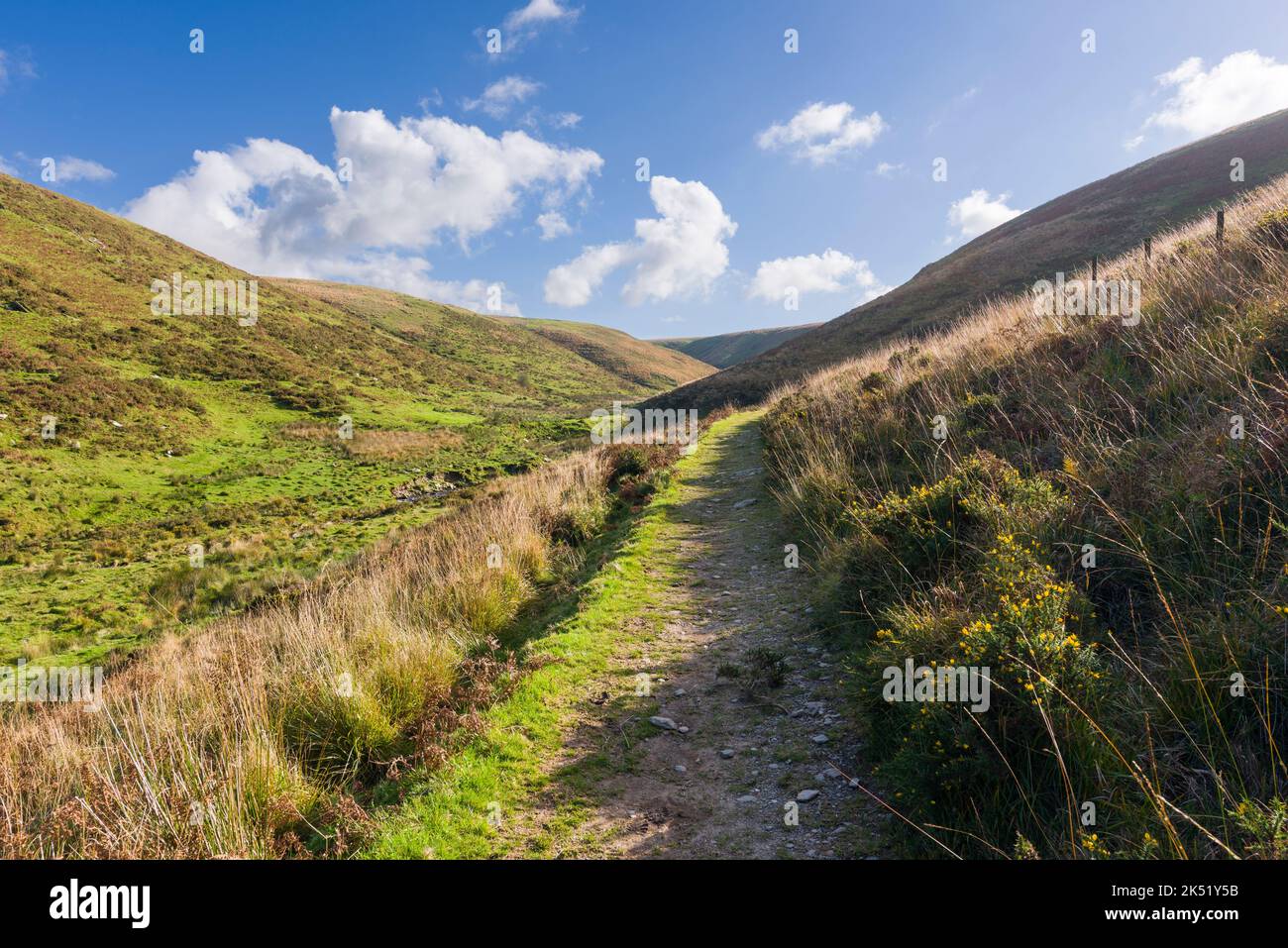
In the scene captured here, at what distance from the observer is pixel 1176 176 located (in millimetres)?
49562

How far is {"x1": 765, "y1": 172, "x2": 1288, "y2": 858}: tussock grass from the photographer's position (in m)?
2.81

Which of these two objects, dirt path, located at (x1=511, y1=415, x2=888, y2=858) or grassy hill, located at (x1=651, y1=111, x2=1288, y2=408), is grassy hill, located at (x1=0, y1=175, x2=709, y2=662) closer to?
dirt path, located at (x1=511, y1=415, x2=888, y2=858)

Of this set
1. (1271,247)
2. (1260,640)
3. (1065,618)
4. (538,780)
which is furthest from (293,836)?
(1271,247)

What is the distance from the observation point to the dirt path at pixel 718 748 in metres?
3.66

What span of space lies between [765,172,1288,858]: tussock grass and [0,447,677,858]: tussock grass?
12.8 ft

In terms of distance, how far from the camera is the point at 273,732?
4.86 m

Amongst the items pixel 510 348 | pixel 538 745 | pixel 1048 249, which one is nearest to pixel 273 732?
pixel 538 745

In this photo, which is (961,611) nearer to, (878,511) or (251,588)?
(878,511)

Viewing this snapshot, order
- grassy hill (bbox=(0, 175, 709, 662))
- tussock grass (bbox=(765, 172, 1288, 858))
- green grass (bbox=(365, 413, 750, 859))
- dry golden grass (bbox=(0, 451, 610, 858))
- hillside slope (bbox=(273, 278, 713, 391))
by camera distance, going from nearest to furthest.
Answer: tussock grass (bbox=(765, 172, 1288, 858)) → dry golden grass (bbox=(0, 451, 610, 858)) → green grass (bbox=(365, 413, 750, 859)) → grassy hill (bbox=(0, 175, 709, 662)) → hillside slope (bbox=(273, 278, 713, 391))

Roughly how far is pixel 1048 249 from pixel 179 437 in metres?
65.6

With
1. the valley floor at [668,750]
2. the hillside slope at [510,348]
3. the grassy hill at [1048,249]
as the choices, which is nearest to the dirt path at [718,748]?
the valley floor at [668,750]

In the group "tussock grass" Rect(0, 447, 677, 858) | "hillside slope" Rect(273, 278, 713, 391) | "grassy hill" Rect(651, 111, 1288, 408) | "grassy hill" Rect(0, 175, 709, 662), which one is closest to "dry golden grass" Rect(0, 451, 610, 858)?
"tussock grass" Rect(0, 447, 677, 858)

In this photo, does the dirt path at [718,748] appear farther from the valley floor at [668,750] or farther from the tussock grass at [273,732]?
the tussock grass at [273,732]

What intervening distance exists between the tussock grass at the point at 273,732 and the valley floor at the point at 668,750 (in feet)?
1.98
